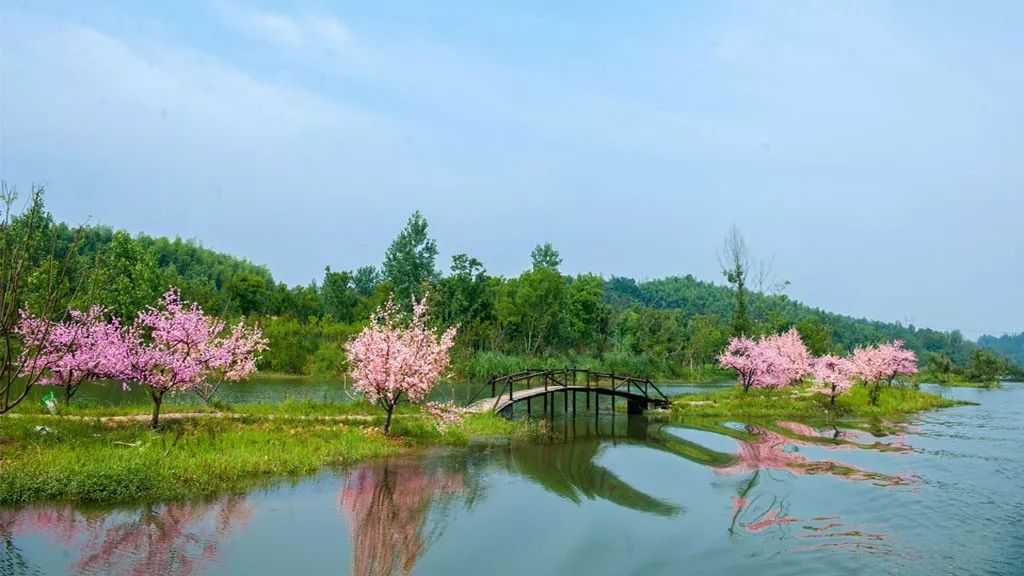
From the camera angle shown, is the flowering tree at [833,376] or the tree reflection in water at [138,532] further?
the flowering tree at [833,376]

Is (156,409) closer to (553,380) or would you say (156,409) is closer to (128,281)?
(553,380)

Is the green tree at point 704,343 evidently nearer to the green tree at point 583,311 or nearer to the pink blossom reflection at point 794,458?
the green tree at point 583,311

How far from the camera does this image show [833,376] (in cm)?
4359

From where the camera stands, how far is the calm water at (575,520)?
46.9 feet

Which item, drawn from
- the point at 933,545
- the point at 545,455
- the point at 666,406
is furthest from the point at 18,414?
the point at 666,406

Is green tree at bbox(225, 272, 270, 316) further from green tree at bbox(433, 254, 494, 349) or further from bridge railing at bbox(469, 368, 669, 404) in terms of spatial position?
bridge railing at bbox(469, 368, 669, 404)

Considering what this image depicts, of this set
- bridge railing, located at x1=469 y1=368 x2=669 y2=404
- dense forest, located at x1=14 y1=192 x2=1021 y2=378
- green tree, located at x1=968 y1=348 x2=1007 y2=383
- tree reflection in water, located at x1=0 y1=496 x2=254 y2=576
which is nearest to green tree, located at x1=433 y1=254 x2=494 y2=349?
dense forest, located at x1=14 y1=192 x2=1021 y2=378

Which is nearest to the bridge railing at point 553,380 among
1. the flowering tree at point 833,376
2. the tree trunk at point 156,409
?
the flowering tree at point 833,376

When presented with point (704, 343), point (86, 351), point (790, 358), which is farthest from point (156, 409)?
point (704, 343)

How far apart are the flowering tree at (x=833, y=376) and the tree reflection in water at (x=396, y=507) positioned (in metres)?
29.7

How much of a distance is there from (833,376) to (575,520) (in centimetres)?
3135

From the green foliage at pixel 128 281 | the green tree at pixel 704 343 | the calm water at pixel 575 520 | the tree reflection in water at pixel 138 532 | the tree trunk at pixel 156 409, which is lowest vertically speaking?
the calm water at pixel 575 520

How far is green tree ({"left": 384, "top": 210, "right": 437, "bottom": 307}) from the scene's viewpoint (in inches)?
3460

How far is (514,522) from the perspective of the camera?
17859 millimetres
